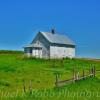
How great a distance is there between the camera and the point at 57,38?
73.4m

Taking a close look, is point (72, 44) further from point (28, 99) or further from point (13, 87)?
point (28, 99)

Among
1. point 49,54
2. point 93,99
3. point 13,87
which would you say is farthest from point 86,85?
point 49,54

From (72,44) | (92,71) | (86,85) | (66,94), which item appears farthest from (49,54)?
(66,94)

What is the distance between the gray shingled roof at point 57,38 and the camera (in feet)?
233

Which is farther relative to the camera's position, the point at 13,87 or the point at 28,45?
the point at 28,45

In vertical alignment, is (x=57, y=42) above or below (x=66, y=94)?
above

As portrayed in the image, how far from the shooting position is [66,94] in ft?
62.7

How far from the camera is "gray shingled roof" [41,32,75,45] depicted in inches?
2791

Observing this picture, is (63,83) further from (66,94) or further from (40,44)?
(40,44)

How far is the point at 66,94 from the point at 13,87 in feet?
17.0

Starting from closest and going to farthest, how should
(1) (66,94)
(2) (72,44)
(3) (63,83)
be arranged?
(1) (66,94)
(3) (63,83)
(2) (72,44)

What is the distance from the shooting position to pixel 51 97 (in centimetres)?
1777

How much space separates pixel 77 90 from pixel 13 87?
4417 mm

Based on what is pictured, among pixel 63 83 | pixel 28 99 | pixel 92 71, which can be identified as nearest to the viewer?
pixel 28 99
